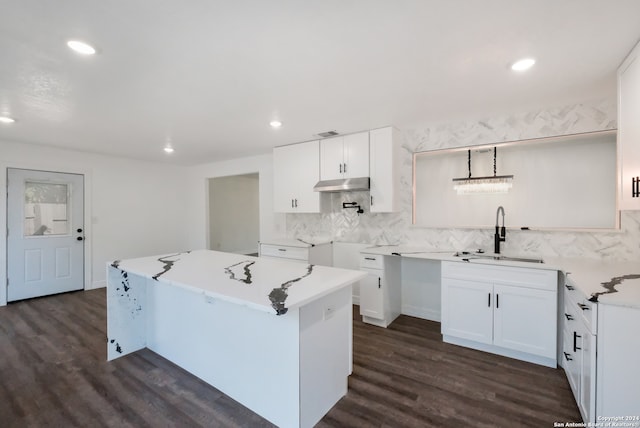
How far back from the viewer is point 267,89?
7.55ft

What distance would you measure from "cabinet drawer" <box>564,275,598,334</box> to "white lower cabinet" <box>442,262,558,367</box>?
0.29 metres

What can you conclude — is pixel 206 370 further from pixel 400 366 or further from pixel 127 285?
pixel 400 366

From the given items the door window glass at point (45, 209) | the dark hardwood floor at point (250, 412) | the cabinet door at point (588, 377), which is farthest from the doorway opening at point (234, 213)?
the cabinet door at point (588, 377)

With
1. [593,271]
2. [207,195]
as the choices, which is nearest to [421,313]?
[593,271]

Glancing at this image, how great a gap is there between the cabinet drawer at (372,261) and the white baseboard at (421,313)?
2.70ft

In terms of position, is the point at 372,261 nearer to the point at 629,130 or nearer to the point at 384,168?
the point at 384,168

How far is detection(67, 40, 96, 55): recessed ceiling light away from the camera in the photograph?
1651 millimetres

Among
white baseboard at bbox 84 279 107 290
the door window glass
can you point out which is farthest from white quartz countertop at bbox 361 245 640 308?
the door window glass

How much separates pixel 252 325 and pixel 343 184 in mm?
2169

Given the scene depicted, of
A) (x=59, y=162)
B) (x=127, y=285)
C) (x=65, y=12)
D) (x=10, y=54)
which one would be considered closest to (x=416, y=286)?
(x=127, y=285)

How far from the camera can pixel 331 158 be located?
3.77 m

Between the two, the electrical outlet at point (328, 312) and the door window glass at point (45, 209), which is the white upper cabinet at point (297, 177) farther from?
the door window glass at point (45, 209)

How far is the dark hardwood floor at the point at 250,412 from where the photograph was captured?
1.79 m

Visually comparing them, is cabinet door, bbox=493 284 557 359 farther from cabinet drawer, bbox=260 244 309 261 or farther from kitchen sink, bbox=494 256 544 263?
cabinet drawer, bbox=260 244 309 261
